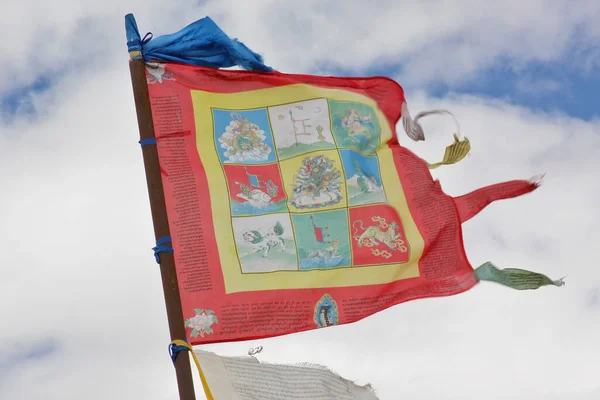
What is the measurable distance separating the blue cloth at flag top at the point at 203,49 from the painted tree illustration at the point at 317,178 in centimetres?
80

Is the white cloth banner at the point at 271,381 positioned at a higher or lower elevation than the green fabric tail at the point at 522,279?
lower

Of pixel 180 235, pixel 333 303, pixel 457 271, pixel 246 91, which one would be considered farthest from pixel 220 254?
pixel 457 271

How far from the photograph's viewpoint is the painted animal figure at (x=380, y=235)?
24.2ft

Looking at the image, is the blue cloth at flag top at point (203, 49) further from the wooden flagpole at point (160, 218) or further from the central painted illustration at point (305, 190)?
the central painted illustration at point (305, 190)

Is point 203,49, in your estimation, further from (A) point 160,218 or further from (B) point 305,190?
(A) point 160,218

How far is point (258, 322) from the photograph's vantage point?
668 cm

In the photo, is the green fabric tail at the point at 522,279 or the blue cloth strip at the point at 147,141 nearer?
the blue cloth strip at the point at 147,141

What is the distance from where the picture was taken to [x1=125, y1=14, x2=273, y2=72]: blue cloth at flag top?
719cm

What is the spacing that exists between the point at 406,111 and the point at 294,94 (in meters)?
1.12

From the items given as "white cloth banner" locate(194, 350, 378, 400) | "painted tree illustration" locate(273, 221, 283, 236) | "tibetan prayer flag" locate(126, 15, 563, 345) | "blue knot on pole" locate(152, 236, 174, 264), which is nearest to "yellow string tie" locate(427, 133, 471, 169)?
"tibetan prayer flag" locate(126, 15, 563, 345)

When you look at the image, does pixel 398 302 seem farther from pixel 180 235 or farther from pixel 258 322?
pixel 180 235

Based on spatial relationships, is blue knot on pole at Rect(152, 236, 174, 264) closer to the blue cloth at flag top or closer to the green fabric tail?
the blue cloth at flag top

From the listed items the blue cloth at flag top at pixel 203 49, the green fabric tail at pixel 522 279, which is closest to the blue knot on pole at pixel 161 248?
the blue cloth at flag top at pixel 203 49

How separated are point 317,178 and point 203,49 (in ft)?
4.21
